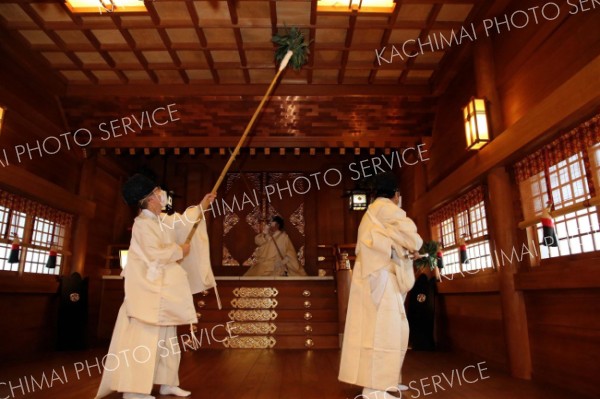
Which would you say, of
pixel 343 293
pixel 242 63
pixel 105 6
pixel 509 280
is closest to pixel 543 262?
pixel 509 280

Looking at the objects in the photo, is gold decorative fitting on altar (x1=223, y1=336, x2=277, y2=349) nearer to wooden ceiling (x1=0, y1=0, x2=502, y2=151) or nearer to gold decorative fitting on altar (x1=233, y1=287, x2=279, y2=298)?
gold decorative fitting on altar (x1=233, y1=287, x2=279, y2=298)

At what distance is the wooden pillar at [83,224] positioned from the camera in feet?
19.6

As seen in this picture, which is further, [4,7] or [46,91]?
[46,91]

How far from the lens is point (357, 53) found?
5.08m

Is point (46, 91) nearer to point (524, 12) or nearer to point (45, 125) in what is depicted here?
point (45, 125)

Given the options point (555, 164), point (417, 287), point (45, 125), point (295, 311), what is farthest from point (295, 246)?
point (555, 164)

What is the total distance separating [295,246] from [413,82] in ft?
14.7

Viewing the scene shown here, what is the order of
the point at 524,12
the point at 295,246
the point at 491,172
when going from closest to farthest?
the point at 524,12, the point at 491,172, the point at 295,246

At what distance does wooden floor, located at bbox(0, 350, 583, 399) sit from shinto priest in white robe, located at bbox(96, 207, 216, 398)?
315 mm

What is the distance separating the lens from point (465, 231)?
4934 mm

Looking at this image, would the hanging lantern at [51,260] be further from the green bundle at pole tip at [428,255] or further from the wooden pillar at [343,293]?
the green bundle at pole tip at [428,255]

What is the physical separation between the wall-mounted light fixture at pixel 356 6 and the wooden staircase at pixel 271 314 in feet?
12.4

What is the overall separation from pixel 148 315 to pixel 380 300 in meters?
1.56

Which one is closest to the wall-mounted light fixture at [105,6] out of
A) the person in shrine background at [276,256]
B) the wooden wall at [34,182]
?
the wooden wall at [34,182]
